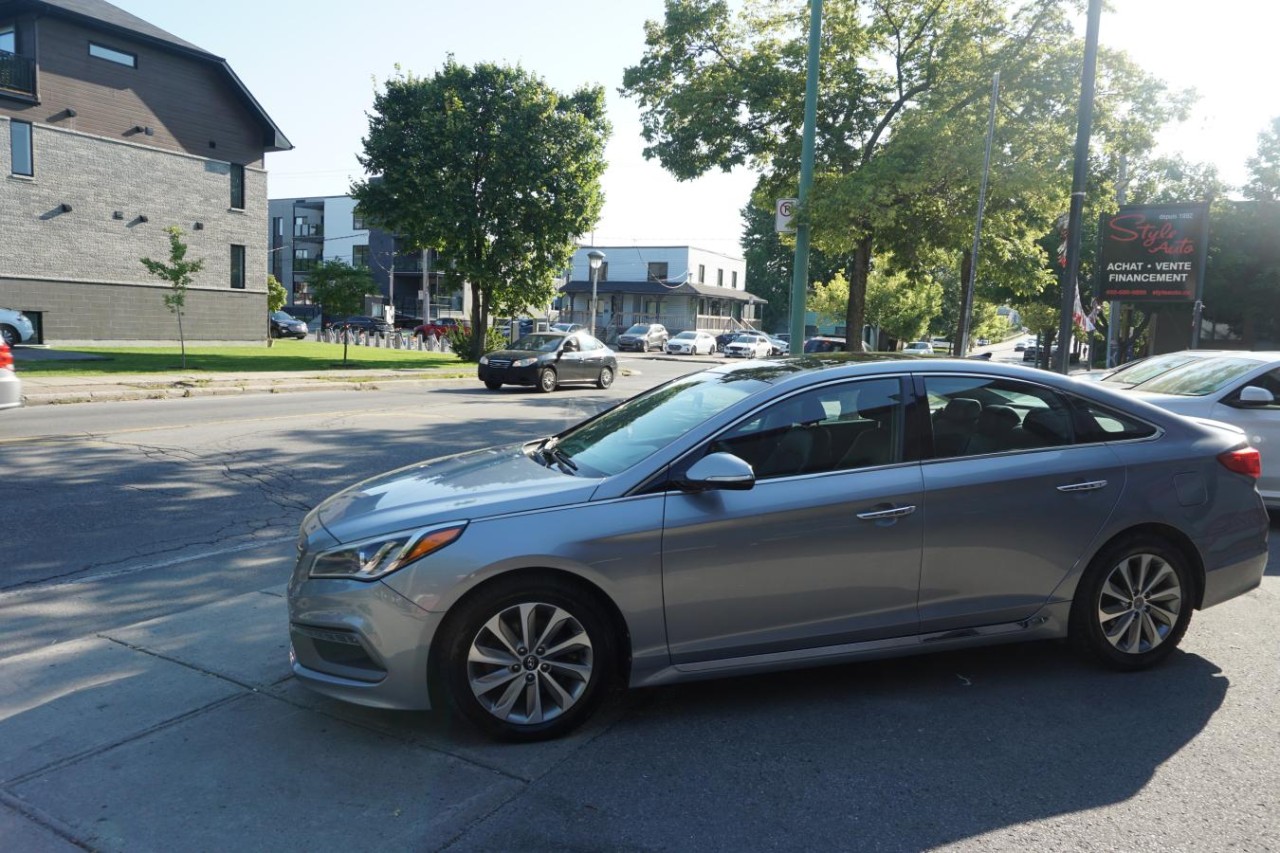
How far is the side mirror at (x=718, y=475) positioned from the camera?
12.7ft

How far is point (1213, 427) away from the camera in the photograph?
504 centimetres

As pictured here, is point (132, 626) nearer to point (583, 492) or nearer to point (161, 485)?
point (583, 492)

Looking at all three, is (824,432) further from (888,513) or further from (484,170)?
(484,170)

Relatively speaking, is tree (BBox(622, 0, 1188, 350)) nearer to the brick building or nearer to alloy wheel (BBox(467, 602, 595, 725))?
alloy wheel (BBox(467, 602, 595, 725))

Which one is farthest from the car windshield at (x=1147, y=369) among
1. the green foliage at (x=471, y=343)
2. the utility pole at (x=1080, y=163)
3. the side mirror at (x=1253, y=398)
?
the green foliage at (x=471, y=343)

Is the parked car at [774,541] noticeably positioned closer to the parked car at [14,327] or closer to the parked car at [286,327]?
the parked car at [14,327]

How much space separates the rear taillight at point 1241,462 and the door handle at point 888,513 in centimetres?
185

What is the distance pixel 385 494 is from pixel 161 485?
18.5 feet

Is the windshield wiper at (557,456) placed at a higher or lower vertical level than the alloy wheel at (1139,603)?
higher

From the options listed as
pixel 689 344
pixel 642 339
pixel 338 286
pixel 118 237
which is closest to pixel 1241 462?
pixel 338 286

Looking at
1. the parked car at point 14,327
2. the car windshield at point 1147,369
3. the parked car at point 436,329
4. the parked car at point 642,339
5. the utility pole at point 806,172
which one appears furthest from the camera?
the parked car at point 642,339

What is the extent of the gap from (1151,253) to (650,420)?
21.3 meters

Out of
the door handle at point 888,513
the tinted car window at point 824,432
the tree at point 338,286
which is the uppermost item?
the tree at point 338,286

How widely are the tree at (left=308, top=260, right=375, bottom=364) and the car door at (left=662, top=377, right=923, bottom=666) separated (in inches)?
944
